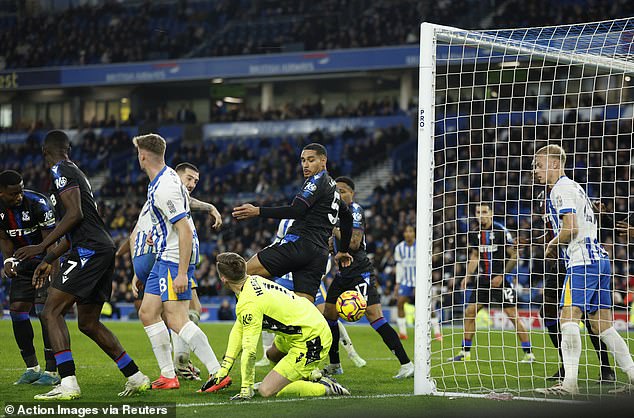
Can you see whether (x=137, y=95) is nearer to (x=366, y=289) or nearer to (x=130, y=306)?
(x=130, y=306)

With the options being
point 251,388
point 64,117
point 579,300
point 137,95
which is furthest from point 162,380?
point 64,117

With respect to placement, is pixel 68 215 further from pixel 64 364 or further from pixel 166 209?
pixel 64 364

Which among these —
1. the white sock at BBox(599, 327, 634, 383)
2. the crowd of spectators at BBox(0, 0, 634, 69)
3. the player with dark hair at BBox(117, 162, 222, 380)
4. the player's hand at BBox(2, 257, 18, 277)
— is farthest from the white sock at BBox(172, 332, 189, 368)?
the crowd of spectators at BBox(0, 0, 634, 69)

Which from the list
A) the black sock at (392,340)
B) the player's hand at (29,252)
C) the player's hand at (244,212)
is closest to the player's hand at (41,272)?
the player's hand at (29,252)

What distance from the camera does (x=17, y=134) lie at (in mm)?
40531

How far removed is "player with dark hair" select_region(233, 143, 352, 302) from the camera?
308 inches

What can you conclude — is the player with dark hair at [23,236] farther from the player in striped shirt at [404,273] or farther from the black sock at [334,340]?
the player in striped shirt at [404,273]

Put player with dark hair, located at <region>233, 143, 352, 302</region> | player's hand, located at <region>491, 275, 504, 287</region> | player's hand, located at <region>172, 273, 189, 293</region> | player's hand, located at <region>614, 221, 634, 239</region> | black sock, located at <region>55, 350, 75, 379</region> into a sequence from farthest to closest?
player's hand, located at <region>491, 275, 504, 287</region> → player with dark hair, located at <region>233, 143, 352, 302</region> → player's hand, located at <region>614, 221, 634, 239</region> → player's hand, located at <region>172, 273, 189, 293</region> → black sock, located at <region>55, 350, 75, 379</region>

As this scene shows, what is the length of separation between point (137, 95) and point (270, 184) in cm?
1282

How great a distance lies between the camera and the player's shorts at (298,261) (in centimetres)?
784

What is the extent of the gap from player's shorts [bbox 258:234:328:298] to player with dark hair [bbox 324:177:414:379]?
113 cm

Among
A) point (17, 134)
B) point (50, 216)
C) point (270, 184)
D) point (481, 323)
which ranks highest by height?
point (17, 134)

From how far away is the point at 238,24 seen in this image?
38719mm

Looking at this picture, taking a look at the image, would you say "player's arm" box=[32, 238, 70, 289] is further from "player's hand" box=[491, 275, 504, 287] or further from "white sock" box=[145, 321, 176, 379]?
"player's hand" box=[491, 275, 504, 287]
